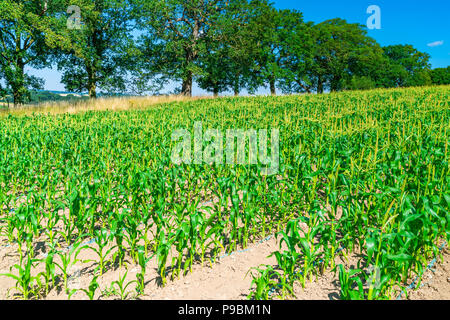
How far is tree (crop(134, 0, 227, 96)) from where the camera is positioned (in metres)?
29.1

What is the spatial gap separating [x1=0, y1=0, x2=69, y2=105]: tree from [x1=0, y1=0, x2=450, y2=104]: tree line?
0.08m

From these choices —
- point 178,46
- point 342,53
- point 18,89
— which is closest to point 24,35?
point 18,89

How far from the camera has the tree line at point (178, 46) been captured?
24.1 m

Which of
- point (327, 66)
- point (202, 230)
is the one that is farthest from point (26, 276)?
point (327, 66)

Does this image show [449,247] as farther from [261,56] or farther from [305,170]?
[261,56]

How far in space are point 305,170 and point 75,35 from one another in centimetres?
2724

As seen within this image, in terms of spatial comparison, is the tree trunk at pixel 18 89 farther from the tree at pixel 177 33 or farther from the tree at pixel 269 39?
the tree at pixel 269 39

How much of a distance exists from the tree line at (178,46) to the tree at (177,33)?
0.11 metres

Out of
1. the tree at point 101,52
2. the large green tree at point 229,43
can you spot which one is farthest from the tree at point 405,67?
the tree at point 101,52

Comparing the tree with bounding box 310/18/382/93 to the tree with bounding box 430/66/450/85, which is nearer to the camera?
the tree with bounding box 310/18/382/93

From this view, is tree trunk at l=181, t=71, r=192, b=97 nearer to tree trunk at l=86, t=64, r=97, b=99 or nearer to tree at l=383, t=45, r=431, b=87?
tree trunk at l=86, t=64, r=97, b=99

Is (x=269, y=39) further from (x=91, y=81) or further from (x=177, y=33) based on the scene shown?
(x=91, y=81)

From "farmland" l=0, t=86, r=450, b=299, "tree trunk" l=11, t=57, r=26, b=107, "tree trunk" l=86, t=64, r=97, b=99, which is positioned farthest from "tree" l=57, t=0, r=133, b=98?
"farmland" l=0, t=86, r=450, b=299

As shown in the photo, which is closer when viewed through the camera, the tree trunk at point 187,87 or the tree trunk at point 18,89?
the tree trunk at point 18,89
